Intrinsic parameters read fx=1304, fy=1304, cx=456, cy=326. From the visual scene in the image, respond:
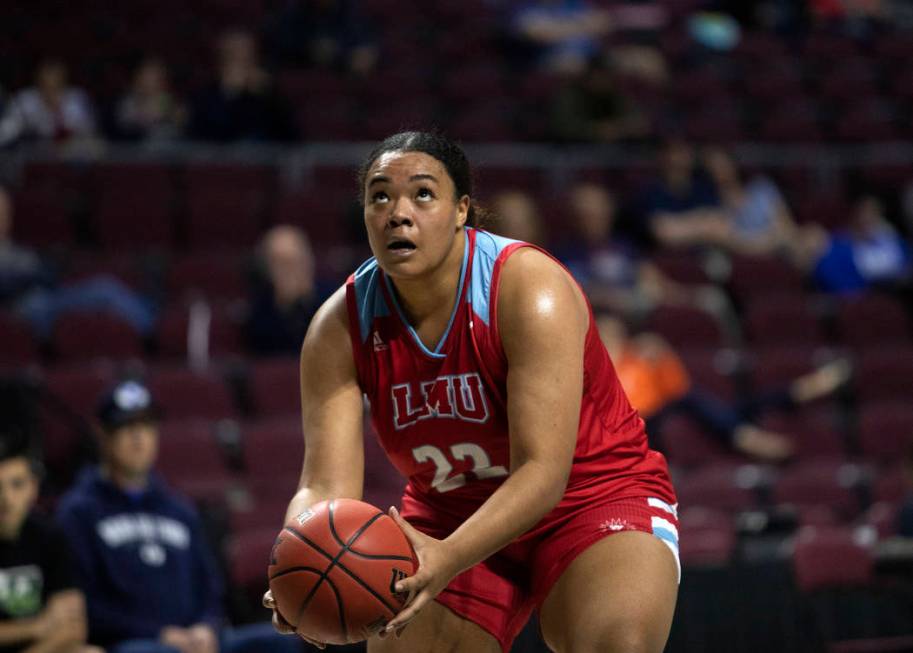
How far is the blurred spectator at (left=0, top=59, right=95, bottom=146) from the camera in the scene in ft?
27.6

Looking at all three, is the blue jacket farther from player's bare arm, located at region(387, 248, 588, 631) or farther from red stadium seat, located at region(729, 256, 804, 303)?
red stadium seat, located at region(729, 256, 804, 303)

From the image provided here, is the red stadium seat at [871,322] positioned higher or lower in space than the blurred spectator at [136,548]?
higher

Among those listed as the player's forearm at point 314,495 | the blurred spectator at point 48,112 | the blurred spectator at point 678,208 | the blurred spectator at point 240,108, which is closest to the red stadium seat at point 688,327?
the blurred spectator at point 678,208

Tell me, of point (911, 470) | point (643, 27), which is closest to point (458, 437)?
point (911, 470)

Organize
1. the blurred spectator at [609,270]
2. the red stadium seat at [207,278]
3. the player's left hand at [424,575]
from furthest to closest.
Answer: the blurred spectator at [609,270]
the red stadium seat at [207,278]
the player's left hand at [424,575]

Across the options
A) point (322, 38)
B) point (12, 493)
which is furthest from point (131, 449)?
point (322, 38)

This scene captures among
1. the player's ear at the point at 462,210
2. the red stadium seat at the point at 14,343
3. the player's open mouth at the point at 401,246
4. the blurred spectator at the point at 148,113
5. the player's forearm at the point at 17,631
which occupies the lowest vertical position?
the player's forearm at the point at 17,631

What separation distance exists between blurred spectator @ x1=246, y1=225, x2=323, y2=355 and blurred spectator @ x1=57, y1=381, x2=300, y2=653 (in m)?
1.71

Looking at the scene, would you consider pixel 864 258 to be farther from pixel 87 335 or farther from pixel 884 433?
pixel 87 335

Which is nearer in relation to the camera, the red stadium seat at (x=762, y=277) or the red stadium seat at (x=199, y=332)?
the red stadium seat at (x=199, y=332)

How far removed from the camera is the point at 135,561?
5180mm

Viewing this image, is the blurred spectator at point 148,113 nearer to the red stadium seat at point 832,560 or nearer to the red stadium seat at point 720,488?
the red stadium seat at point 720,488

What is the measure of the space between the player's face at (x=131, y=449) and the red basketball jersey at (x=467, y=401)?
7.49ft

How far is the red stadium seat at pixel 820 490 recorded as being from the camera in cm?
725
